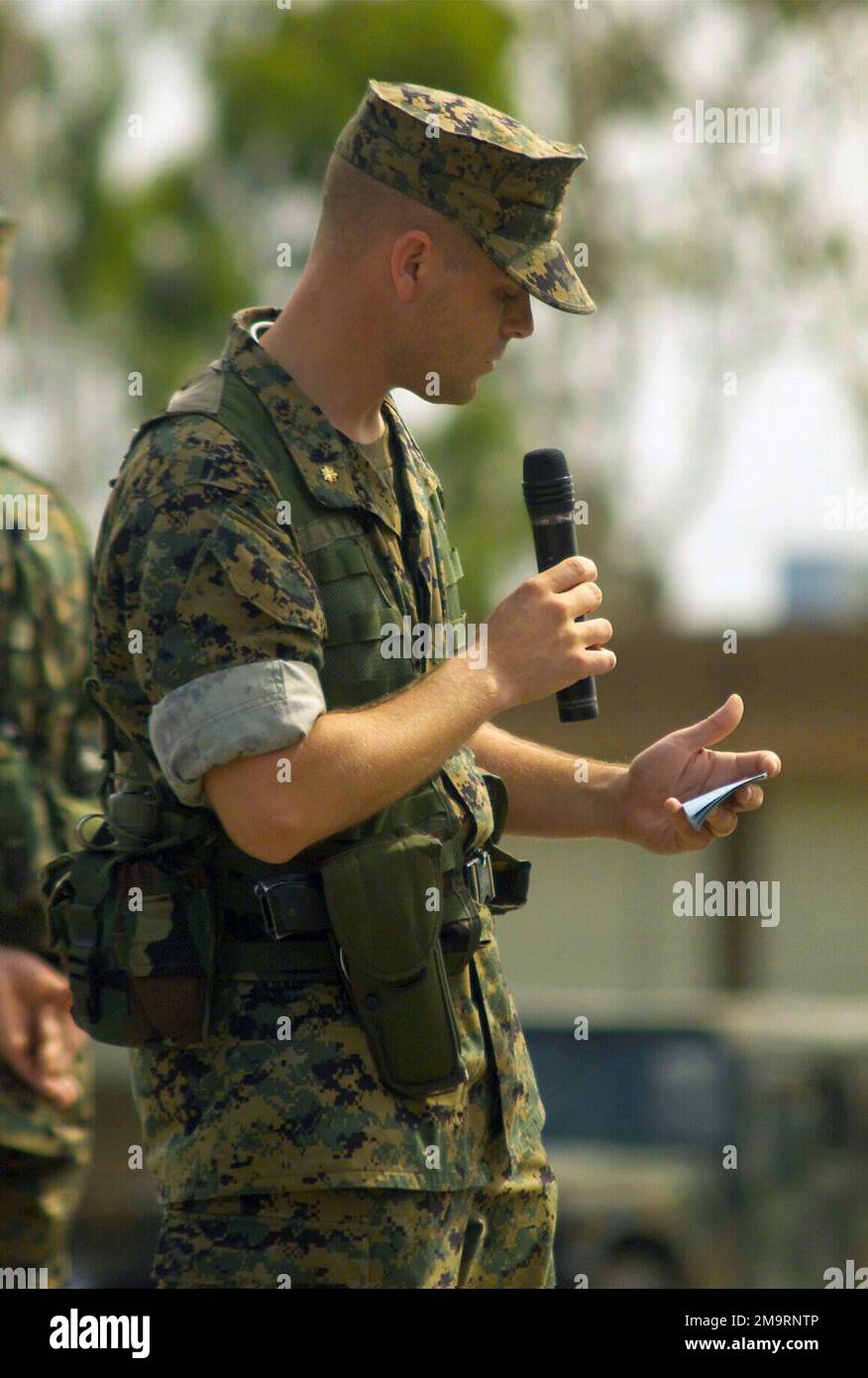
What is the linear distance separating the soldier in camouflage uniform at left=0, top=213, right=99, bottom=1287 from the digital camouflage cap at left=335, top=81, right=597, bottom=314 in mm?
1307

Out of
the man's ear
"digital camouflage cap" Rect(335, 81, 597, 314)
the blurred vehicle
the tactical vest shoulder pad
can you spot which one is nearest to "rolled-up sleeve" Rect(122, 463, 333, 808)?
the tactical vest shoulder pad

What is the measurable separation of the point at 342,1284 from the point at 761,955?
10.9m

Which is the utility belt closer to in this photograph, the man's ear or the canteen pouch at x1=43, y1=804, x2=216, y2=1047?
the canteen pouch at x1=43, y1=804, x2=216, y2=1047

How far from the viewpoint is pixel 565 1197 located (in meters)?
10.4

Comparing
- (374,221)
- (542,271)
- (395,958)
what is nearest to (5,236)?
(374,221)

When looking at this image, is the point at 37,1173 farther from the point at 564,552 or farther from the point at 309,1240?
the point at 564,552

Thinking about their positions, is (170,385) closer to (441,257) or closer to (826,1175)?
(826,1175)

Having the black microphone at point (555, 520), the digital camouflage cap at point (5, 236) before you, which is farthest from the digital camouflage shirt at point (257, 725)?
the digital camouflage cap at point (5, 236)

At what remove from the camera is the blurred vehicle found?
10.2m

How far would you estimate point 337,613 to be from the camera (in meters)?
2.95

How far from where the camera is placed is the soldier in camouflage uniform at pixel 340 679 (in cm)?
280

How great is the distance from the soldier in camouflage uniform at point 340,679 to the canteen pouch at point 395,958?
0.04 meters

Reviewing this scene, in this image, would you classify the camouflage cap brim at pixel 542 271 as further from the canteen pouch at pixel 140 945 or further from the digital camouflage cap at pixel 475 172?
the canteen pouch at pixel 140 945

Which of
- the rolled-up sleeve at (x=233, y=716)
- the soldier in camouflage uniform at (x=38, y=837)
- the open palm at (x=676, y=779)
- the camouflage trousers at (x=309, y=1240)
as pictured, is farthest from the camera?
the soldier in camouflage uniform at (x=38, y=837)
